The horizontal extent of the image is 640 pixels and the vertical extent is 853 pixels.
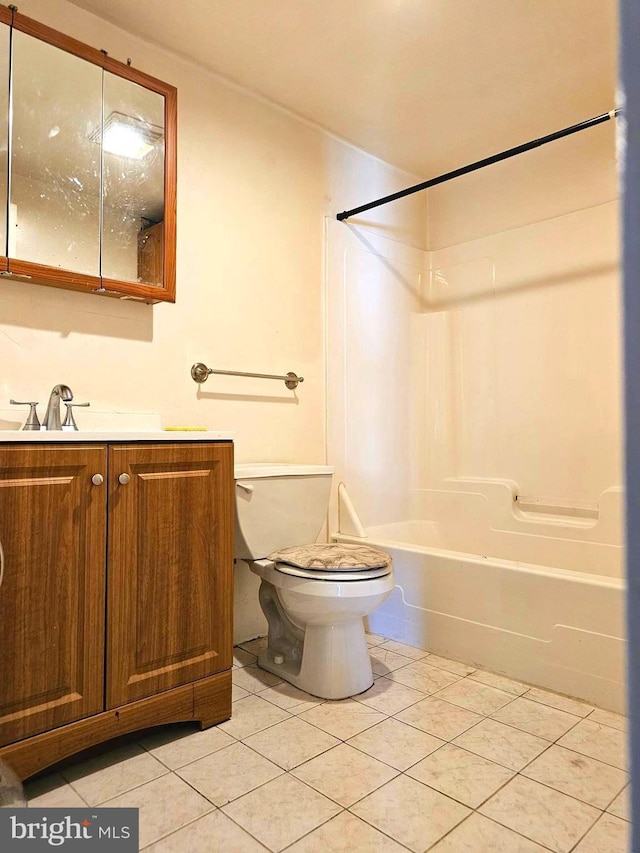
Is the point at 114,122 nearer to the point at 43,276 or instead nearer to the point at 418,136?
the point at 43,276

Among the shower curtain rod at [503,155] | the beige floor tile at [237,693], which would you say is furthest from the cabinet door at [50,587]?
the shower curtain rod at [503,155]

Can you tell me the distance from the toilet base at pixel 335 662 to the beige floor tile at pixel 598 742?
0.61m

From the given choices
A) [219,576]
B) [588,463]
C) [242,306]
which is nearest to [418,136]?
[242,306]

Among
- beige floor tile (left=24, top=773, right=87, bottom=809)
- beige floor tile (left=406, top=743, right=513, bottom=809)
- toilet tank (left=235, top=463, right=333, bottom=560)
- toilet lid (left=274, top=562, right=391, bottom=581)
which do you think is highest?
toilet tank (left=235, top=463, right=333, bottom=560)

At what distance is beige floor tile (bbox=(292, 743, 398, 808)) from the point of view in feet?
4.29

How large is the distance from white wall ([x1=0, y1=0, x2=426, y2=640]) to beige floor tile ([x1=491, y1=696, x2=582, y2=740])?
3.37ft

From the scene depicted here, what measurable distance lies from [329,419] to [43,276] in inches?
52.4

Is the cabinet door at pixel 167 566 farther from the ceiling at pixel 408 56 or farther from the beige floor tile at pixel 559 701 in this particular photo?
the ceiling at pixel 408 56

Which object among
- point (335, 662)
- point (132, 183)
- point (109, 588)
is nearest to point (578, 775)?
point (335, 662)

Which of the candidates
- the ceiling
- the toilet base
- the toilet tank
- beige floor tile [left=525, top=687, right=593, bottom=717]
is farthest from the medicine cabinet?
beige floor tile [left=525, top=687, right=593, bottom=717]

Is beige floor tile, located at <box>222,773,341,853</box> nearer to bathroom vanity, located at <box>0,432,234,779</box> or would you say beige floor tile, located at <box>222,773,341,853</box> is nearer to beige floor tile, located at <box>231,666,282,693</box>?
bathroom vanity, located at <box>0,432,234,779</box>

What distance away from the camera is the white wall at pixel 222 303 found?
5.80 feet

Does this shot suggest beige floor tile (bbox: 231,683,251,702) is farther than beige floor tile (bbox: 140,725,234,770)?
Yes

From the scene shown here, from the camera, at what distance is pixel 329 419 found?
2.58 m
